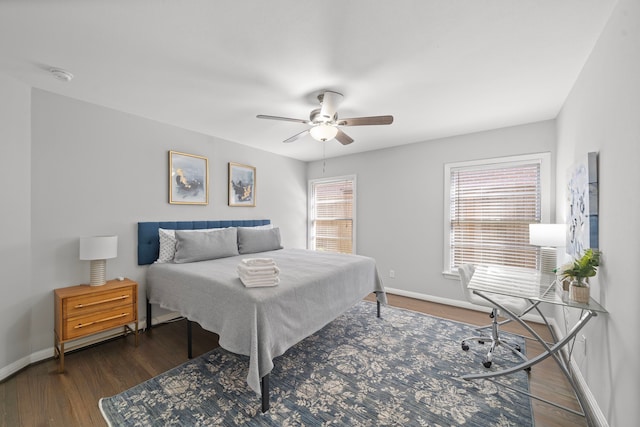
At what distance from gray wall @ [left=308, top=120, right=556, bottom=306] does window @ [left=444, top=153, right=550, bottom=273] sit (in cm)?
14

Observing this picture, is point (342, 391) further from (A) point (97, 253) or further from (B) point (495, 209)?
(B) point (495, 209)

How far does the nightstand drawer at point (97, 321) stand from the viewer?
226cm

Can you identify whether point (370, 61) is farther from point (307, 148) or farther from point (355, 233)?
point (355, 233)

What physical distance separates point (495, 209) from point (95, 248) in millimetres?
4744

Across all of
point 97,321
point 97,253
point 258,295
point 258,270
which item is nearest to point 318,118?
point 258,270

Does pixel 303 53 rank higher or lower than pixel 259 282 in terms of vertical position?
higher

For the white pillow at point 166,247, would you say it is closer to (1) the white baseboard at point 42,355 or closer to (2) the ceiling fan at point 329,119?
(1) the white baseboard at point 42,355

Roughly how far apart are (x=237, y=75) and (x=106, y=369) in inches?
111

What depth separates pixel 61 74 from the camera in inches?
82.3

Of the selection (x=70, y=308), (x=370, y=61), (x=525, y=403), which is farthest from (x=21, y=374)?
(x=525, y=403)

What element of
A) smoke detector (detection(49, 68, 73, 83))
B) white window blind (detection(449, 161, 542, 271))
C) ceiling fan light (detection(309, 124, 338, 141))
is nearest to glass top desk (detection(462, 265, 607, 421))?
white window blind (detection(449, 161, 542, 271))

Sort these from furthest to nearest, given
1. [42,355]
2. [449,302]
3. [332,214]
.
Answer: [332,214] → [449,302] → [42,355]

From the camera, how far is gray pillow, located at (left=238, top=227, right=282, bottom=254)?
3725 millimetres

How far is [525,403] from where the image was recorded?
6.05ft
